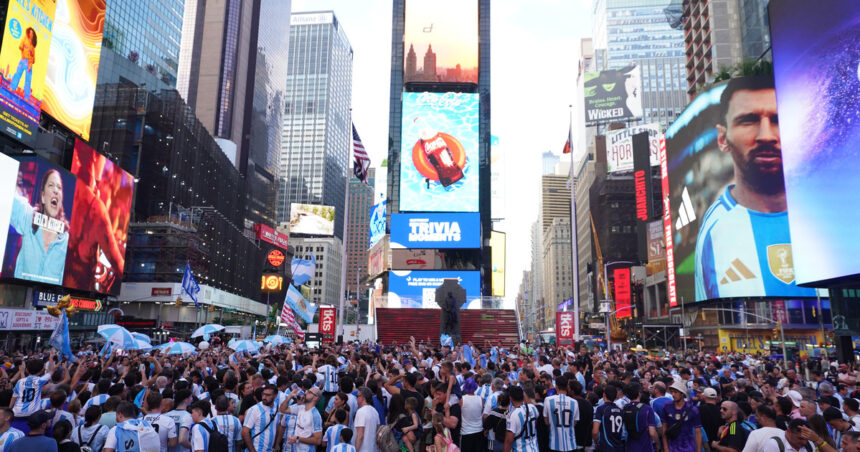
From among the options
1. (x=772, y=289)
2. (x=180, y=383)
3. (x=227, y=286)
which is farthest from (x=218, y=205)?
(x=180, y=383)

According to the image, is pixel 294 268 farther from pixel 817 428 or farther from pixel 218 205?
pixel 218 205

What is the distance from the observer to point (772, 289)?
55.2 m

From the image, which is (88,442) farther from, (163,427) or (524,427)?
(524,427)

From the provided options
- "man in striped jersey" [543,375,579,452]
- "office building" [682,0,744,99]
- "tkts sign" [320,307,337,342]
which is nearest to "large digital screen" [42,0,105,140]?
"tkts sign" [320,307,337,342]

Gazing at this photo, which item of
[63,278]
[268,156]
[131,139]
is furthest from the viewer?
[268,156]

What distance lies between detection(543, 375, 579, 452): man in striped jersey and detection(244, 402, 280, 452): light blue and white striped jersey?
408 cm

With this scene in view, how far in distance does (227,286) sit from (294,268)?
6571cm

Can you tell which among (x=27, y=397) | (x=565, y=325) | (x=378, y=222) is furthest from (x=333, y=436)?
(x=378, y=222)

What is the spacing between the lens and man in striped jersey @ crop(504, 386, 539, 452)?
322 inches

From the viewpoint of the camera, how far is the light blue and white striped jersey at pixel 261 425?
26.6 ft

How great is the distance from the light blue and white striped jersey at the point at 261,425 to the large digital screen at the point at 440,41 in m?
73.9

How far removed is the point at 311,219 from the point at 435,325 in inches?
4454

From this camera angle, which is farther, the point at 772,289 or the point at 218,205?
the point at 218,205

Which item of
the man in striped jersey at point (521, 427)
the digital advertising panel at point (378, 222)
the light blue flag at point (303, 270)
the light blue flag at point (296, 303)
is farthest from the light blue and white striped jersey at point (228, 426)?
the digital advertising panel at point (378, 222)
